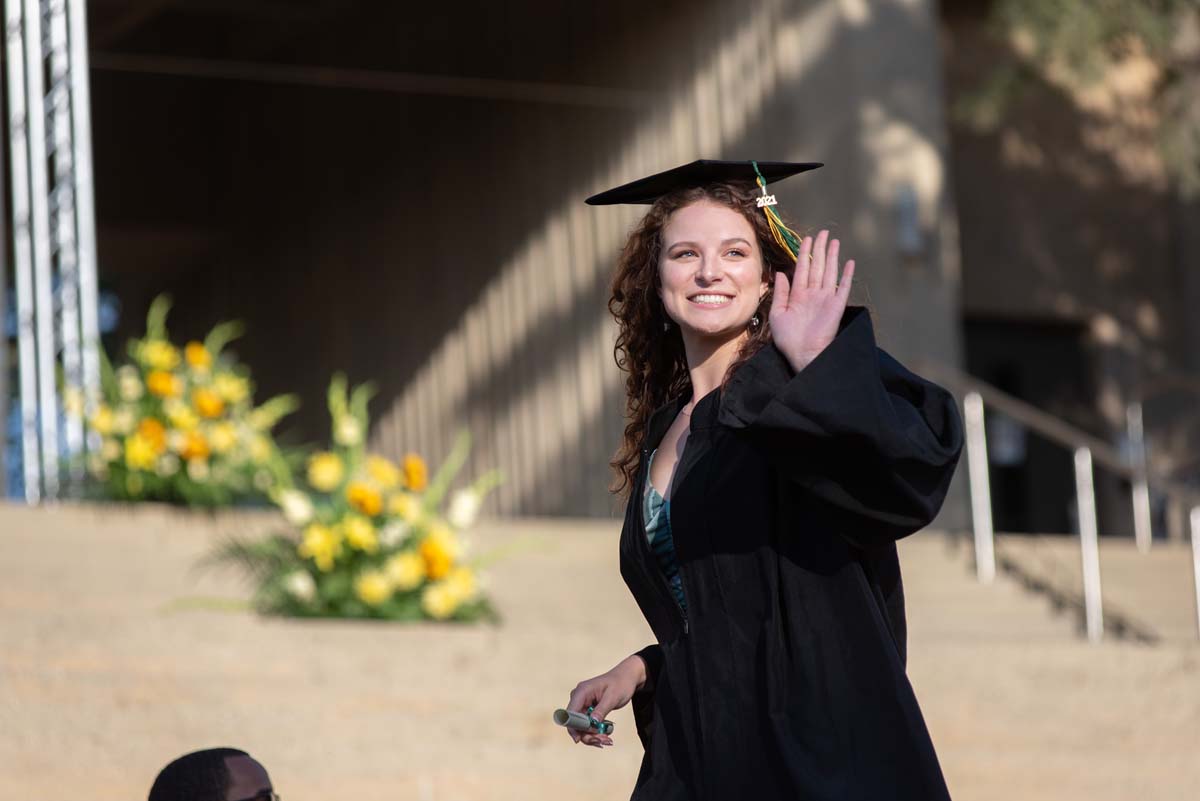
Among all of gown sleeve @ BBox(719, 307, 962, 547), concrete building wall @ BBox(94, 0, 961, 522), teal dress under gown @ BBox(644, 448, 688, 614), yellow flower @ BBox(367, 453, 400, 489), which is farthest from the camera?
concrete building wall @ BBox(94, 0, 961, 522)

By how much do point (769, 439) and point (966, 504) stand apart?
839 centimetres

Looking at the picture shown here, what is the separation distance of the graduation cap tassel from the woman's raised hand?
11 cm

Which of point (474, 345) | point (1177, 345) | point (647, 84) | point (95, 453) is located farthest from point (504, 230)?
point (95, 453)

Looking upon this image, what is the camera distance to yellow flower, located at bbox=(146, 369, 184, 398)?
6.55 metres

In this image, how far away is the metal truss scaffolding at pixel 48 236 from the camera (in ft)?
23.4

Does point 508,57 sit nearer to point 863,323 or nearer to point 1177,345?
point 1177,345

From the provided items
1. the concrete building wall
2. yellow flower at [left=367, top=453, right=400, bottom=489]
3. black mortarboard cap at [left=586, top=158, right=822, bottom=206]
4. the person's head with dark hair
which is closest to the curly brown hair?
black mortarboard cap at [left=586, top=158, right=822, bottom=206]

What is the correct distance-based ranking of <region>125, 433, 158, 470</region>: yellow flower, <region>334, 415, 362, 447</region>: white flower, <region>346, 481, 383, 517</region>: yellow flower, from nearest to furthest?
<region>346, 481, 383, 517</region>: yellow flower
<region>334, 415, 362, 447</region>: white flower
<region>125, 433, 158, 470</region>: yellow flower

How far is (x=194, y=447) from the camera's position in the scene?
6.45m

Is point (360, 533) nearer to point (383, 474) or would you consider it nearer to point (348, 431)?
point (383, 474)

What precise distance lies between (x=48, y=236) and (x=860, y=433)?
21.0ft

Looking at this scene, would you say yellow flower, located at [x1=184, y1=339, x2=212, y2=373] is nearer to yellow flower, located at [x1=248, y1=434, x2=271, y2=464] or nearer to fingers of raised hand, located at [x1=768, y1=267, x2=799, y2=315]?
yellow flower, located at [x1=248, y1=434, x2=271, y2=464]

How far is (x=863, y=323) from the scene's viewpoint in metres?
1.96

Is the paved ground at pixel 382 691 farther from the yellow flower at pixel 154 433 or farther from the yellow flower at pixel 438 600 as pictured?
the yellow flower at pixel 154 433
